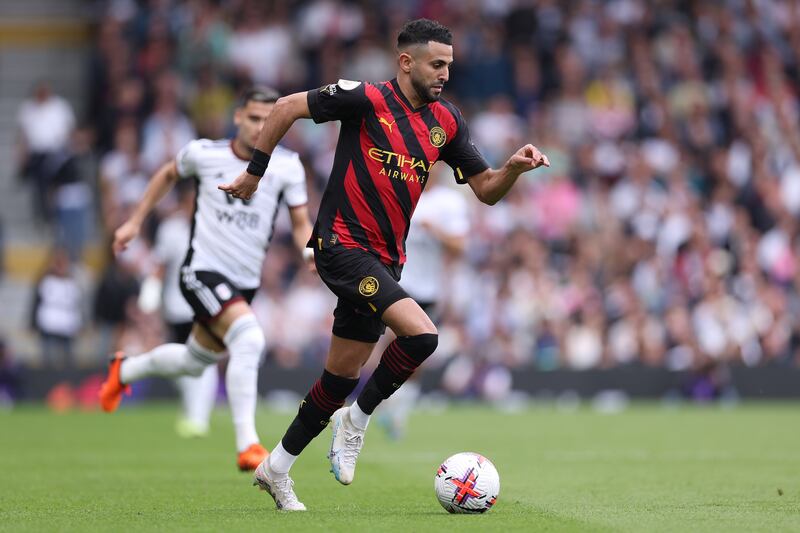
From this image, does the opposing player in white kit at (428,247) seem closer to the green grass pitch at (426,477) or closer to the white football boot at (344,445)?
the green grass pitch at (426,477)

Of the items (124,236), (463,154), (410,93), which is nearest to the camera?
(410,93)

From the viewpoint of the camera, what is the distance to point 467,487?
7.51m

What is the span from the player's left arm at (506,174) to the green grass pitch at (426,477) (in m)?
1.86

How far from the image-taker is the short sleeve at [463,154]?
802 centimetres

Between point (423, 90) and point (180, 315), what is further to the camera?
point (180, 315)

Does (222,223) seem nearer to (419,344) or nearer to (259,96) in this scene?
(259,96)

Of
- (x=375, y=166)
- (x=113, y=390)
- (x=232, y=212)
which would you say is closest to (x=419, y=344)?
(x=375, y=166)

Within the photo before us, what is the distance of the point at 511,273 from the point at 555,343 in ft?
4.36

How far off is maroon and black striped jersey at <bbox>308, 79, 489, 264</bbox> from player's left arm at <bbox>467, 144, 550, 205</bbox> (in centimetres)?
37

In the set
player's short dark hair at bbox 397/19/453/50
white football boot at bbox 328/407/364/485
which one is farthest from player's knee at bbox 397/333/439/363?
player's short dark hair at bbox 397/19/453/50

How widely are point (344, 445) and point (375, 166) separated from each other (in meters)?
1.62

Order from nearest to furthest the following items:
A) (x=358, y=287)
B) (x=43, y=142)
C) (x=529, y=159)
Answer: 1. (x=529, y=159)
2. (x=358, y=287)
3. (x=43, y=142)

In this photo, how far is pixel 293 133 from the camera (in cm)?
2205

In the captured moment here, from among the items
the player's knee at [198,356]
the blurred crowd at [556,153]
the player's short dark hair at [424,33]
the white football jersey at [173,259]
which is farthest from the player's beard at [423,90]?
the blurred crowd at [556,153]
